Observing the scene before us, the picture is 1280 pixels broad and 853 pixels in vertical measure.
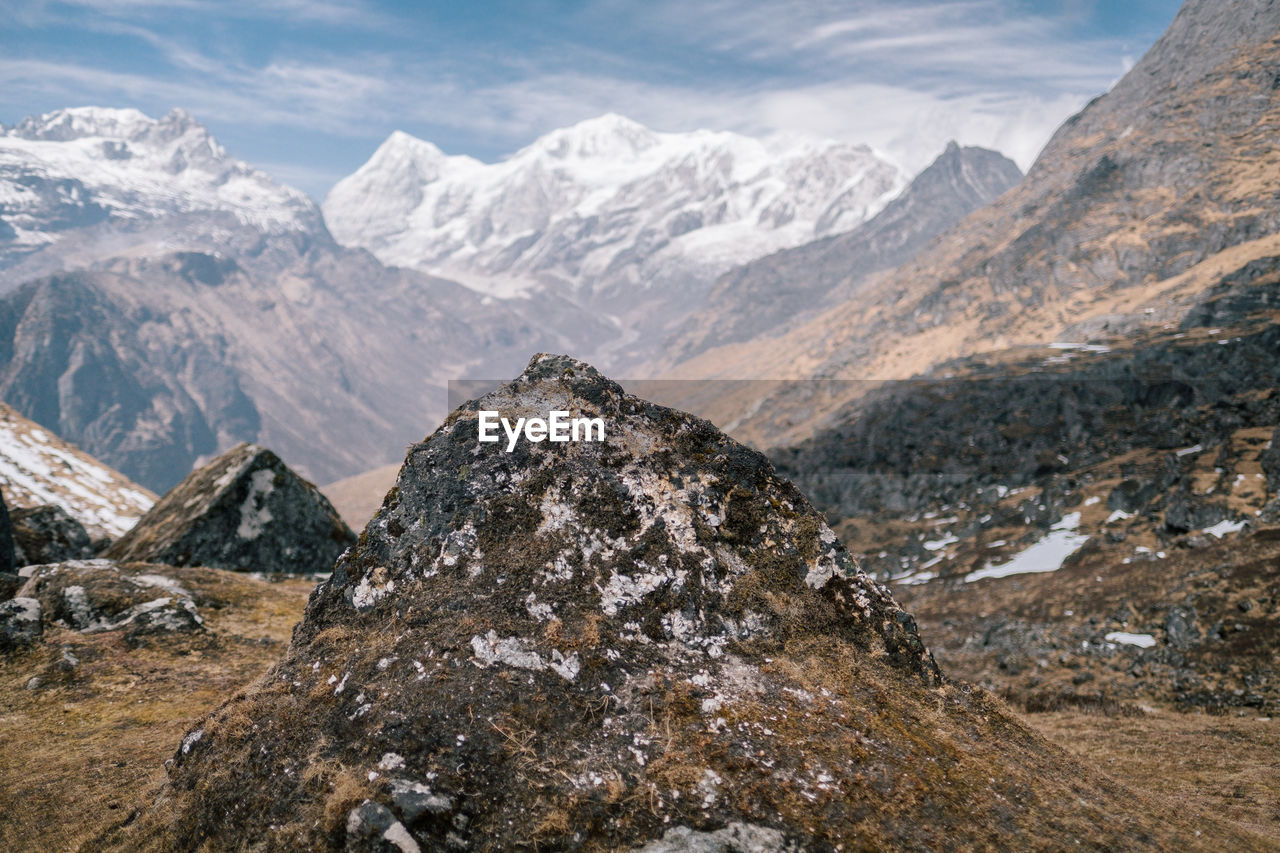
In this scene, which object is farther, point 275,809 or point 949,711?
point 949,711

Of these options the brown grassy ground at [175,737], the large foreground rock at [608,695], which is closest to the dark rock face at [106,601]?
the brown grassy ground at [175,737]

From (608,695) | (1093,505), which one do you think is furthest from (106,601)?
(1093,505)

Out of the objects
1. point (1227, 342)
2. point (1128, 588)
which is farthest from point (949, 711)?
point (1227, 342)

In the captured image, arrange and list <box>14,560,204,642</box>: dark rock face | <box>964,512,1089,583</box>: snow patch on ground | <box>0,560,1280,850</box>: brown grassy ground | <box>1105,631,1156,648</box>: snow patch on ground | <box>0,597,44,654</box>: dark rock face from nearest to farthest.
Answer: <box>0,560,1280,850</box>: brown grassy ground
<box>0,597,44,654</box>: dark rock face
<box>14,560,204,642</box>: dark rock face
<box>1105,631,1156,648</box>: snow patch on ground
<box>964,512,1089,583</box>: snow patch on ground

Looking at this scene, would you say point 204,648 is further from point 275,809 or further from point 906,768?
point 906,768

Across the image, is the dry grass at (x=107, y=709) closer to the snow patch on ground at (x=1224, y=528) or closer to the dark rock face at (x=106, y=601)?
the dark rock face at (x=106, y=601)

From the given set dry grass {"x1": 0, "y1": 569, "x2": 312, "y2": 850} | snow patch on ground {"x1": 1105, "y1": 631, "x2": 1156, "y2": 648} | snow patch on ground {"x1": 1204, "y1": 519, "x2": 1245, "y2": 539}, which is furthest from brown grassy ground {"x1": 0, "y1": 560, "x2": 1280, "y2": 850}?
snow patch on ground {"x1": 1204, "y1": 519, "x2": 1245, "y2": 539}

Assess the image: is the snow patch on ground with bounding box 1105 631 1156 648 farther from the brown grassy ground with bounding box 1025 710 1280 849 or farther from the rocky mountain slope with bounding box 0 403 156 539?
the rocky mountain slope with bounding box 0 403 156 539
